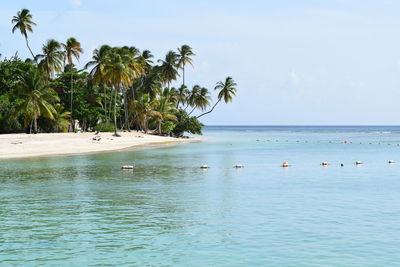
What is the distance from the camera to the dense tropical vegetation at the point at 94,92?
67500 millimetres

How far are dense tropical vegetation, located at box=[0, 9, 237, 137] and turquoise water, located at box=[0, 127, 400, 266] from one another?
38.0 m

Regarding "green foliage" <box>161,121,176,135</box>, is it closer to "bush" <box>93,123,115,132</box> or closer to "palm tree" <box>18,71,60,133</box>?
"bush" <box>93,123,115,132</box>

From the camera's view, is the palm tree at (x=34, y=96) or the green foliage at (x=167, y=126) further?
the green foliage at (x=167, y=126)

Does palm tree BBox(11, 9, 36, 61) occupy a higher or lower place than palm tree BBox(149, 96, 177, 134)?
higher

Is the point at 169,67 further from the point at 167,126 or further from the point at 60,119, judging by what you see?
the point at 60,119

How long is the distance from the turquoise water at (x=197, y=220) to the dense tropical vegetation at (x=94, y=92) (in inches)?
1496

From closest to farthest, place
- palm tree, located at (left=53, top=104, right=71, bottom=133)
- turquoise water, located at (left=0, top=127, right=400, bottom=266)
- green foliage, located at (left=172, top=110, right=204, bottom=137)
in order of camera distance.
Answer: turquoise water, located at (left=0, top=127, right=400, bottom=266) < palm tree, located at (left=53, top=104, right=71, bottom=133) < green foliage, located at (left=172, top=110, right=204, bottom=137)

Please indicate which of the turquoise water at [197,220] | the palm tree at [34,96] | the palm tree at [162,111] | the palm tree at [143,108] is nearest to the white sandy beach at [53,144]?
the palm tree at [34,96]

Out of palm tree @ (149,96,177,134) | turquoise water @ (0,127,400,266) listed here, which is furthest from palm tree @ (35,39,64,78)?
turquoise water @ (0,127,400,266)

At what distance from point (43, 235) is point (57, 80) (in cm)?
7043

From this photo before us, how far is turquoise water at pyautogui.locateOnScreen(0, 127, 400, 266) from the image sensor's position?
41.8ft

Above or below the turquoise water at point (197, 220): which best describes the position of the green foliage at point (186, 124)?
above

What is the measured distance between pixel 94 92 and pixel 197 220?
71924 millimetres

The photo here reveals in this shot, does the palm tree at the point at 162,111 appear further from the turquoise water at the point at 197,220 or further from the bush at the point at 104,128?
the turquoise water at the point at 197,220
